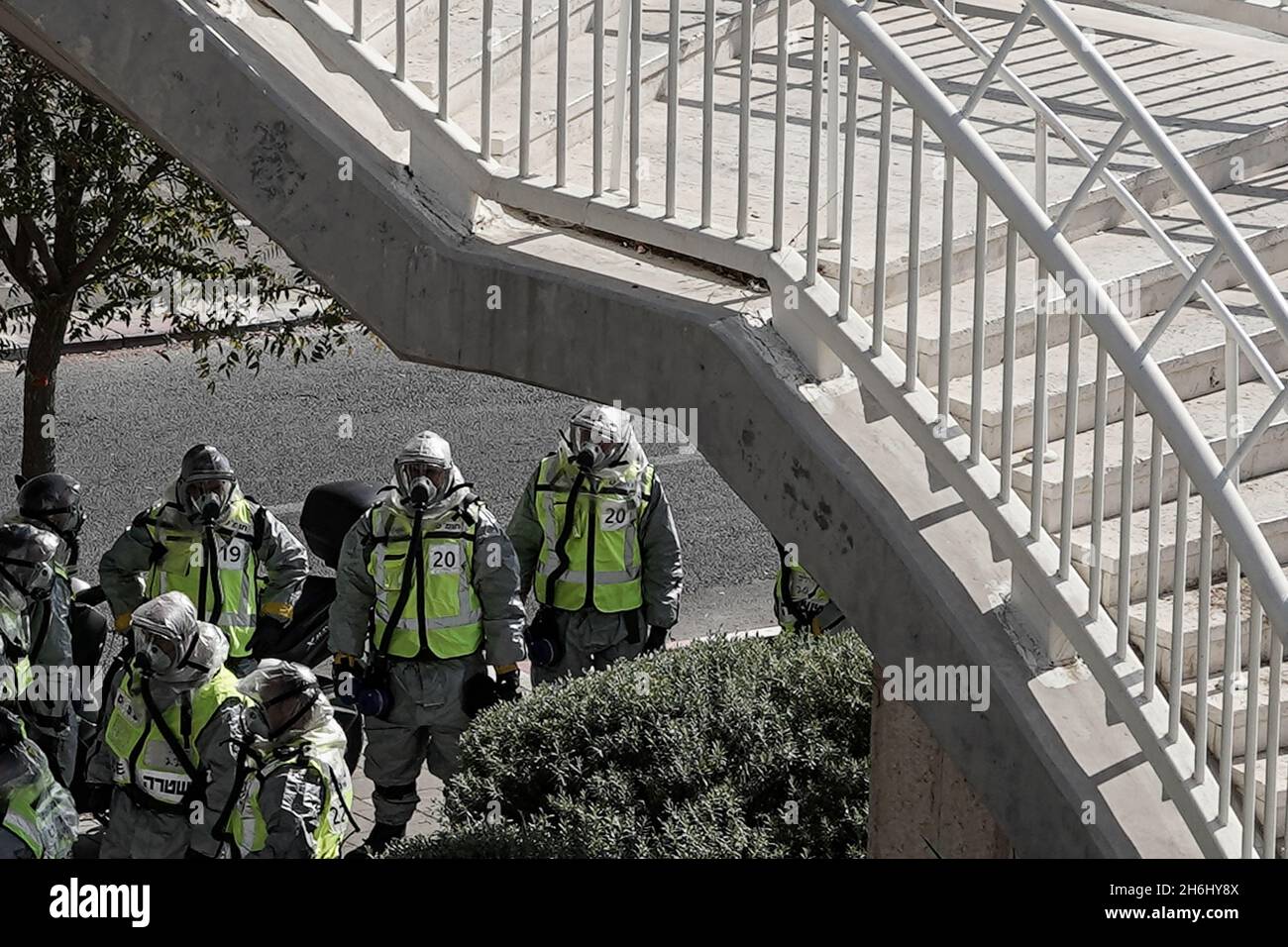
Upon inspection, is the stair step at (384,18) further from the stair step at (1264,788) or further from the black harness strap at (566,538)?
the black harness strap at (566,538)

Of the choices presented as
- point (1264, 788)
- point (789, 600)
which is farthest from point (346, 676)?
point (1264, 788)

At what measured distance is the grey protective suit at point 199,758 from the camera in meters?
7.54

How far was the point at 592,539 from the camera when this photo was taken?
974cm

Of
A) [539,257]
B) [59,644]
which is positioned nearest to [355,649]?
[59,644]

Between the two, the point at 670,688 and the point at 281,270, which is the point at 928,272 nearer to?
the point at 670,688

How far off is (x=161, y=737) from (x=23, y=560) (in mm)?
1640

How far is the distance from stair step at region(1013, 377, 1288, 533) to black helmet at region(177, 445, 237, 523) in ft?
16.7

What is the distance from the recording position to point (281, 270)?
18.7 m

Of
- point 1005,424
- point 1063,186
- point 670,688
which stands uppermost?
point 1063,186

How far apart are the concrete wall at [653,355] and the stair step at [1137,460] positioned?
226 millimetres

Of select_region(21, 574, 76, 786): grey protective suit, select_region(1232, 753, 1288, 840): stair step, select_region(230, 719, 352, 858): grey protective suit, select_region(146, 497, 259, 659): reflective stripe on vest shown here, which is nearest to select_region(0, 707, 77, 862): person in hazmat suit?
select_region(230, 719, 352, 858): grey protective suit

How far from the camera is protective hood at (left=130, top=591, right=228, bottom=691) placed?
24.9 feet

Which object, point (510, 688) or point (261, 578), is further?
point (261, 578)
